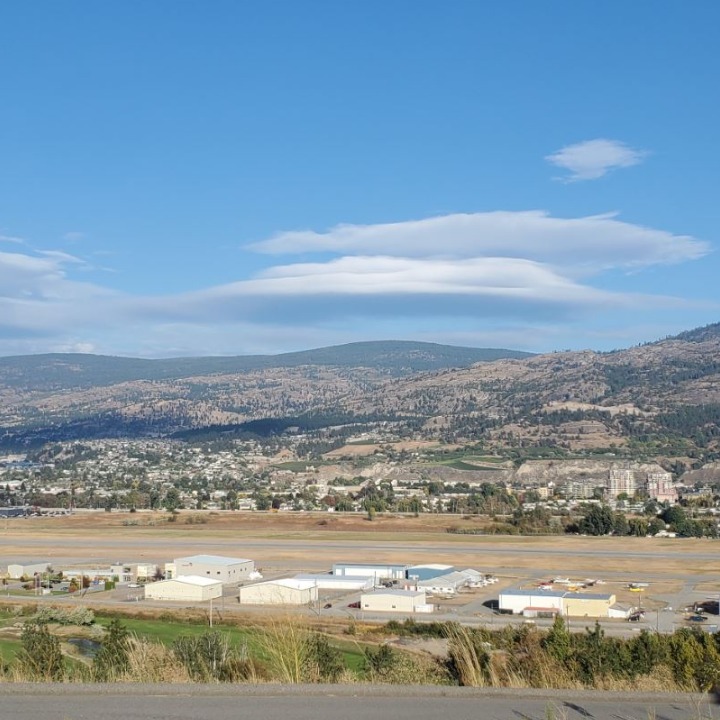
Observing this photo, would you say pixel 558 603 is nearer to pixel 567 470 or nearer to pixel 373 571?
pixel 373 571

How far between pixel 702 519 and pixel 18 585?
59.5 m

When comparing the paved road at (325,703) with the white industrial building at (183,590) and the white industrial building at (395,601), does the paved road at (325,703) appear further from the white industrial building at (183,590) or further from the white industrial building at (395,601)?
the white industrial building at (183,590)

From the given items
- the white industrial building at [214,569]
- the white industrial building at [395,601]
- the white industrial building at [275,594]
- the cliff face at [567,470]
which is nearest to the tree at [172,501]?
the cliff face at [567,470]

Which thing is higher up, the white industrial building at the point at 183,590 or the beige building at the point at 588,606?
the beige building at the point at 588,606

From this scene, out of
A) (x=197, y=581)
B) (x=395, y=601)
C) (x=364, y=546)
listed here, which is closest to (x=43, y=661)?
(x=395, y=601)

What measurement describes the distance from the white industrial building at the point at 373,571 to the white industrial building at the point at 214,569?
5.06 m

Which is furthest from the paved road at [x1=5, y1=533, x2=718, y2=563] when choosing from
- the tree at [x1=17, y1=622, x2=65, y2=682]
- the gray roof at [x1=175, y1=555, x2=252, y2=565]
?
the tree at [x1=17, y1=622, x2=65, y2=682]

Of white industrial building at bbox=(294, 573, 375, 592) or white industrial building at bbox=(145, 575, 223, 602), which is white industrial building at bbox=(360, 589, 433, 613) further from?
white industrial building at bbox=(145, 575, 223, 602)

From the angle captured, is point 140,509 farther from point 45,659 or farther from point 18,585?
point 45,659

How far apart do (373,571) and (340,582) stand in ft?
10.4

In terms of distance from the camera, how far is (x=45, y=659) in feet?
35.1

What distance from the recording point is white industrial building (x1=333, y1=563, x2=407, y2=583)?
167 ft

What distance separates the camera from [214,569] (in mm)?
50906

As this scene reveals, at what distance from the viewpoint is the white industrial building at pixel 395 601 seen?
1622 inches
